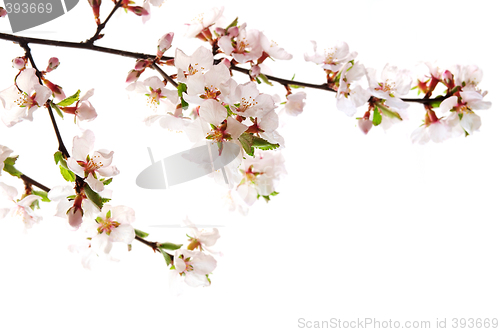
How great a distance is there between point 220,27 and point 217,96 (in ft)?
0.60

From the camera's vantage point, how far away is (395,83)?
0.67m

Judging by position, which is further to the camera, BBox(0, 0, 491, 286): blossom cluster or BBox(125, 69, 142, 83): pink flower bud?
BBox(125, 69, 142, 83): pink flower bud

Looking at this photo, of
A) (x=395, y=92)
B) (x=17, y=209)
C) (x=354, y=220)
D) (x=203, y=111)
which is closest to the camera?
(x=203, y=111)

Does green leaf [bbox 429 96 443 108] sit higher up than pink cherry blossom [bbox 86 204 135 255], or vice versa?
green leaf [bbox 429 96 443 108]

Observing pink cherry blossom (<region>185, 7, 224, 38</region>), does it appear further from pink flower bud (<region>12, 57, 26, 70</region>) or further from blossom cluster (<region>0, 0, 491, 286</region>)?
pink flower bud (<region>12, 57, 26, 70</region>)

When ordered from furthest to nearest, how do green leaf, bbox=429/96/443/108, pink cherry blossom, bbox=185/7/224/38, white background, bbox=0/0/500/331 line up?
white background, bbox=0/0/500/331 < green leaf, bbox=429/96/443/108 < pink cherry blossom, bbox=185/7/224/38

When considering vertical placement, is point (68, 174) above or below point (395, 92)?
below

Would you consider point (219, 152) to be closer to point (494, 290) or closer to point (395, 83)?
point (395, 83)

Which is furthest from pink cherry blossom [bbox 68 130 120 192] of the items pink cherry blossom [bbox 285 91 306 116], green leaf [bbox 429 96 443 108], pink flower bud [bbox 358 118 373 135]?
green leaf [bbox 429 96 443 108]

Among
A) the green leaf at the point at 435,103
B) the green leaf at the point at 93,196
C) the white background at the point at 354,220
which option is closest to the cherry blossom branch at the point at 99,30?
the green leaf at the point at 93,196

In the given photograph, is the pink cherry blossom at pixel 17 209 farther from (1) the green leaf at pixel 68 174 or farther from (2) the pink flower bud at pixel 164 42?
(2) the pink flower bud at pixel 164 42

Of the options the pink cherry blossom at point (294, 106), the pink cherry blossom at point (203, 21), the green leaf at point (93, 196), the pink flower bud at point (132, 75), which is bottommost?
the green leaf at point (93, 196)

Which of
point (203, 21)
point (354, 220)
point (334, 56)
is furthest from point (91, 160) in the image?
point (354, 220)

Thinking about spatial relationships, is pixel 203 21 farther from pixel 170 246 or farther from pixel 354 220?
pixel 354 220
